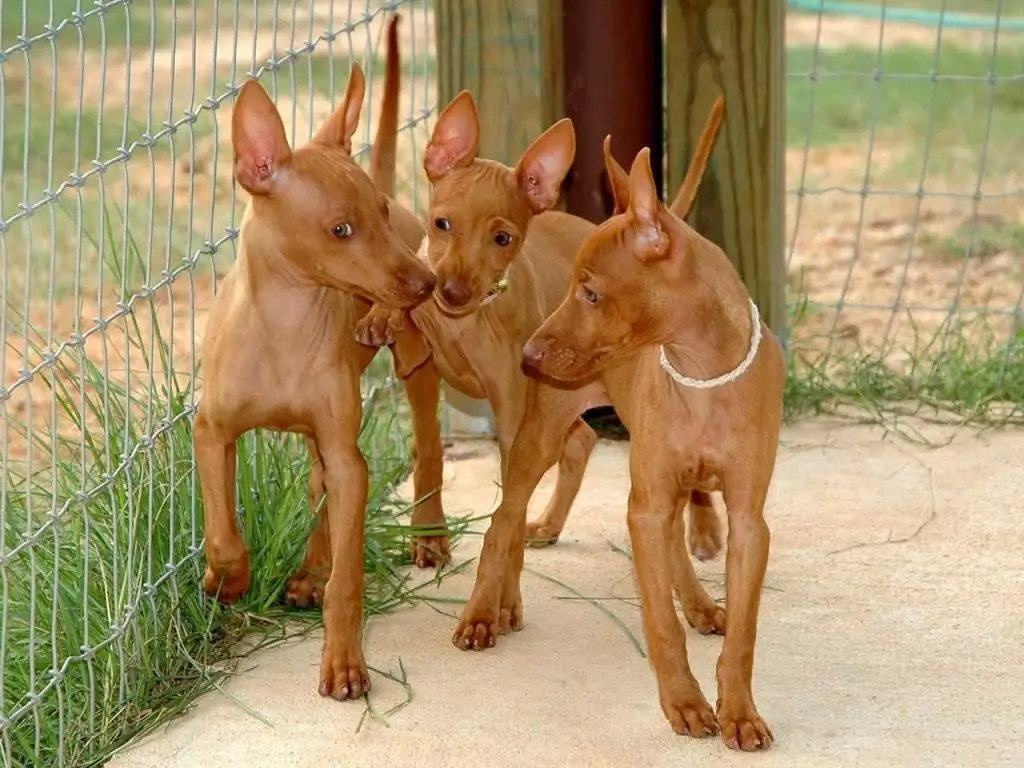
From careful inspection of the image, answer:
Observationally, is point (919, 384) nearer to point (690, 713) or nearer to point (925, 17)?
point (690, 713)

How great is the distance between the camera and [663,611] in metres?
A: 4.39

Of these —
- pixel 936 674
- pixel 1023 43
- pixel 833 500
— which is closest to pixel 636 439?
pixel 936 674

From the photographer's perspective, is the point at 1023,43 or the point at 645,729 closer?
the point at 645,729

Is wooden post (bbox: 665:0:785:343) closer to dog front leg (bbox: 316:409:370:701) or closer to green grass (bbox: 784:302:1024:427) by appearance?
green grass (bbox: 784:302:1024:427)

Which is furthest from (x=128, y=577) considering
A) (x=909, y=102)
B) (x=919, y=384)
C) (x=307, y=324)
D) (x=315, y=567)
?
(x=909, y=102)

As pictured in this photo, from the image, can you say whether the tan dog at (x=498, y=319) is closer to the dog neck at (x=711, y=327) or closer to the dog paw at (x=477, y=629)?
the dog paw at (x=477, y=629)

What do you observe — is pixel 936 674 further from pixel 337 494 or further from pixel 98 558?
pixel 98 558

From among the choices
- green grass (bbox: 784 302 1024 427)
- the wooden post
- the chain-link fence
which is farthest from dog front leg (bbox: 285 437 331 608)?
the chain-link fence

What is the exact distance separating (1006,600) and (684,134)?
2.08 meters

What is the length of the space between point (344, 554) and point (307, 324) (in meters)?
0.58

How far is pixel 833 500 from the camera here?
237 inches

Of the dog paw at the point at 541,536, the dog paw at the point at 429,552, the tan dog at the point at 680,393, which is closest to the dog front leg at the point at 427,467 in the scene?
the dog paw at the point at 429,552

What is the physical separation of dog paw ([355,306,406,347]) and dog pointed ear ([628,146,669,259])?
0.87m

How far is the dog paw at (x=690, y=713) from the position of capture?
171 inches
